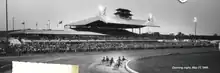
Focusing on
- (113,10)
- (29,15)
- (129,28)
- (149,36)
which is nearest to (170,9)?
(149,36)

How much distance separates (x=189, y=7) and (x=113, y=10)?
139 inches

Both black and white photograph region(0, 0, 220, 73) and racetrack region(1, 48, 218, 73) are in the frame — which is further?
racetrack region(1, 48, 218, 73)

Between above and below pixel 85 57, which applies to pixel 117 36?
above

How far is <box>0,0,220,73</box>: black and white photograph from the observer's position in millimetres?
8227

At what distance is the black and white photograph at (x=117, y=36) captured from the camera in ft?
27.0

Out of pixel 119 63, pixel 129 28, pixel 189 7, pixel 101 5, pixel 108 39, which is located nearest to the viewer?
pixel 189 7

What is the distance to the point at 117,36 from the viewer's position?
38.3 feet

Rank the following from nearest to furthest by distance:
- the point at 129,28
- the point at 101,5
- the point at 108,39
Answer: the point at 101,5
the point at 108,39
the point at 129,28

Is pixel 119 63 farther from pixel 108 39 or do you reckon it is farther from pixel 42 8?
pixel 42 8

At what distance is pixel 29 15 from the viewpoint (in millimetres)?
10109

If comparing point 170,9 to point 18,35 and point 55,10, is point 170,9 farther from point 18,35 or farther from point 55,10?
point 18,35

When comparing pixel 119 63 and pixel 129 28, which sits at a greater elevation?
pixel 129 28

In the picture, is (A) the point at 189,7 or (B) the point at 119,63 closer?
(A) the point at 189,7

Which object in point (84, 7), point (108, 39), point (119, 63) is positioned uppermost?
point (84, 7)
